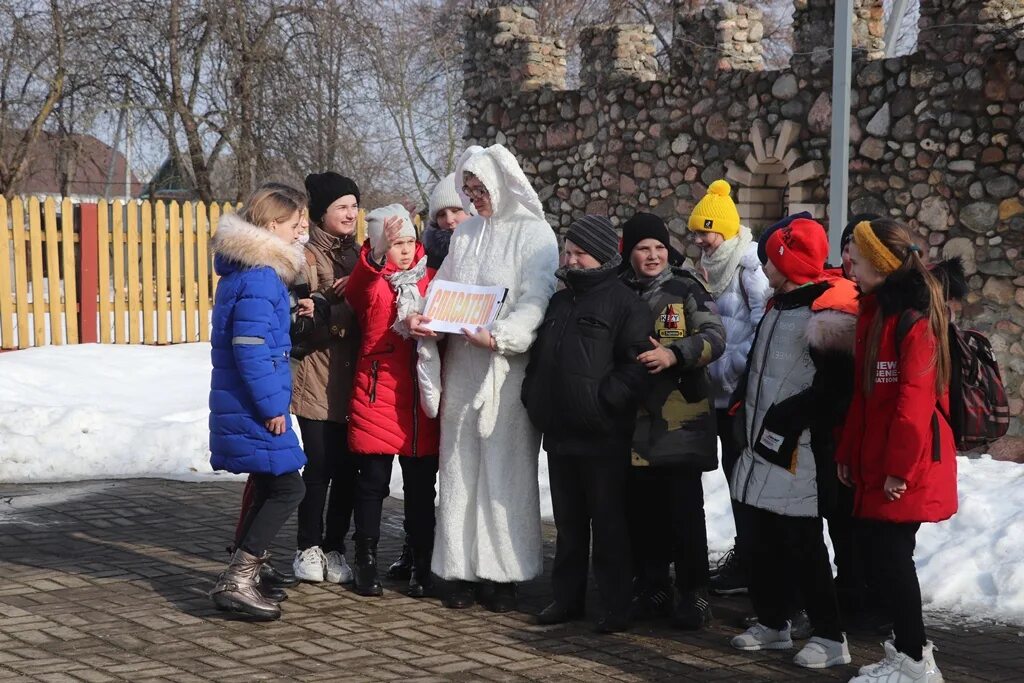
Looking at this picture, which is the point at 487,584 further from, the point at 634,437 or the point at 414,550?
the point at 634,437

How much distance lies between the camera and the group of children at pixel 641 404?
446 centimetres

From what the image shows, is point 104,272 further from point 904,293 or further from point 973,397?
point 973,397

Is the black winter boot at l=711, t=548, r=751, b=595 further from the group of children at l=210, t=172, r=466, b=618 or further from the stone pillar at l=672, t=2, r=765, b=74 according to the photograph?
the stone pillar at l=672, t=2, r=765, b=74

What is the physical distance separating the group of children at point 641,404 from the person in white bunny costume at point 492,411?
0.22 ft

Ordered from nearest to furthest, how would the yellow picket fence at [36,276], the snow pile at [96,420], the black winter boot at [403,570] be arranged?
1. the black winter boot at [403,570]
2. the snow pile at [96,420]
3. the yellow picket fence at [36,276]

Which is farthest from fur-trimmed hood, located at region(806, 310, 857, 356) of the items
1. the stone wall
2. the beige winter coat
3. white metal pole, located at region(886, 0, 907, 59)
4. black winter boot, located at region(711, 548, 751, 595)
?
white metal pole, located at region(886, 0, 907, 59)

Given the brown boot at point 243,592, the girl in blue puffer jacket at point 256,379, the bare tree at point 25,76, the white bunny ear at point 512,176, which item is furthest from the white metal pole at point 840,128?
the bare tree at point 25,76

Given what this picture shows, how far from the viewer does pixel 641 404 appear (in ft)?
17.2

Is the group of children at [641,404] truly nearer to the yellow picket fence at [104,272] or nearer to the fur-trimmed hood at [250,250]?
the fur-trimmed hood at [250,250]

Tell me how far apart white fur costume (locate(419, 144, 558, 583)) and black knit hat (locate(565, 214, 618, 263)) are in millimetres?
309

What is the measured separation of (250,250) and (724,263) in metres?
2.05

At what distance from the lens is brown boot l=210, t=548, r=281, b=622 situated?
5.32 meters

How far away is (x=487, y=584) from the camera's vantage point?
565cm

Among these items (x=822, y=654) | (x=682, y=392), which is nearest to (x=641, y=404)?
(x=682, y=392)
